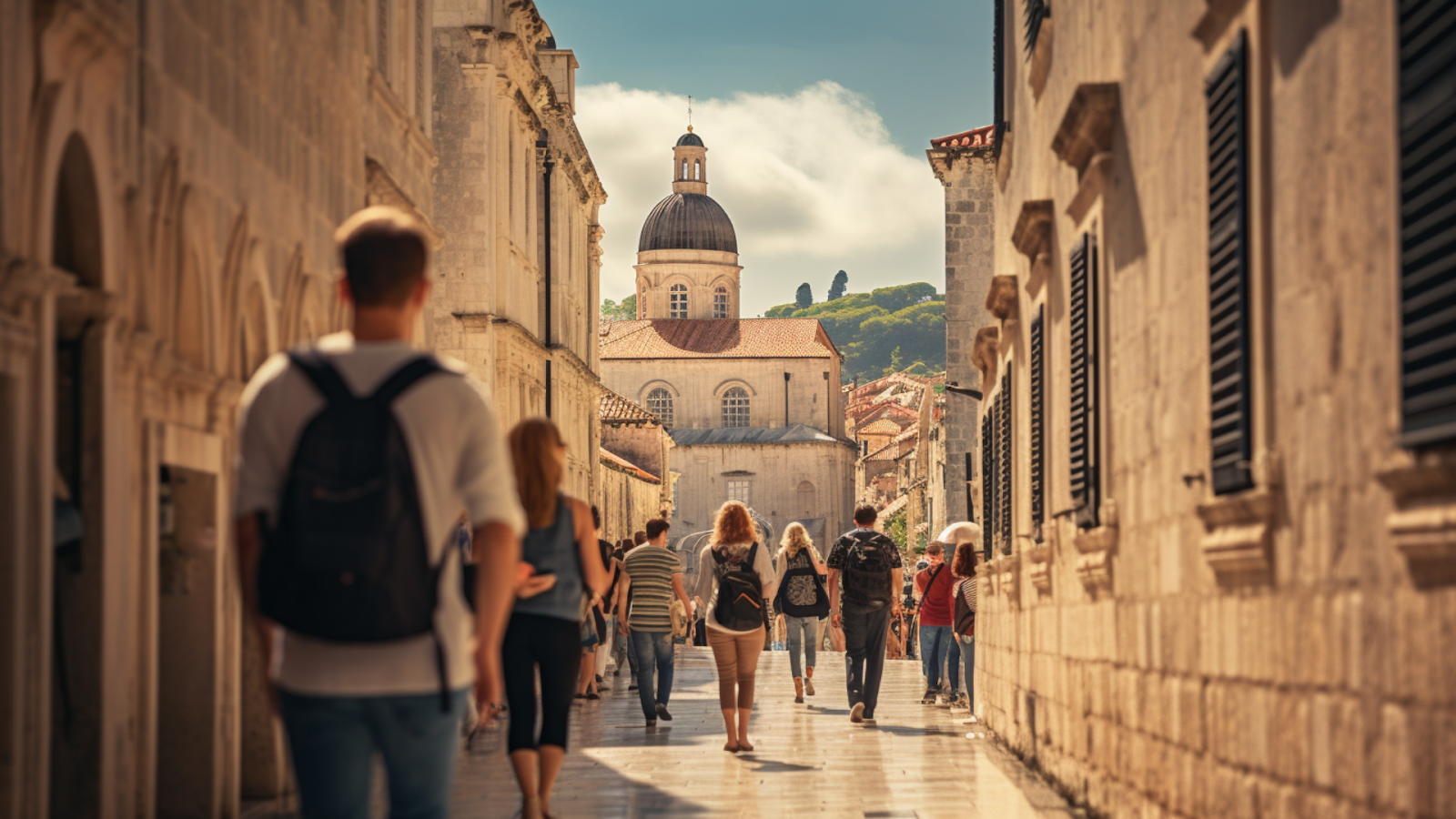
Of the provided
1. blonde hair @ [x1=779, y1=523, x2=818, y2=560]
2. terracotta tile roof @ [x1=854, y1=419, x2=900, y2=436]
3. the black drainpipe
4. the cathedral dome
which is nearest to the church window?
the cathedral dome

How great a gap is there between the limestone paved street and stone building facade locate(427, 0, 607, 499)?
390 inches

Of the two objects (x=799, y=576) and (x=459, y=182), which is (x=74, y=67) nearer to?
(x=799, y=576)

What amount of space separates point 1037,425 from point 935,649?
274 inches

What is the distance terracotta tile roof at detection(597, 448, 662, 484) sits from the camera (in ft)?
163

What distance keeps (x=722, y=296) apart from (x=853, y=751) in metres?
94.0

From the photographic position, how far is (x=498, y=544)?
411cm

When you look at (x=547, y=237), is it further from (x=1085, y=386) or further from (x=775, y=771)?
(x=1085, y=386)

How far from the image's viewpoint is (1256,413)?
18.7ft

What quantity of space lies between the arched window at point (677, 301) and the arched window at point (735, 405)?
10480mm

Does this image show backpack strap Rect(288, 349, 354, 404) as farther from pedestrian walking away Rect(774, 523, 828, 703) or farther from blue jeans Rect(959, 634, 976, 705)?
blue jeans Rect(959, 634, 976, 705)

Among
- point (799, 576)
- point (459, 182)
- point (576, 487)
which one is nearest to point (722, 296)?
point (576, 487)

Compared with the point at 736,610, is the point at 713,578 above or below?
above

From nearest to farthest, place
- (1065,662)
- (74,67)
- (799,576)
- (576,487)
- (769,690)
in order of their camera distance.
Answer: (74,67), (1065,662), (799,576), (769,690), (576,487)

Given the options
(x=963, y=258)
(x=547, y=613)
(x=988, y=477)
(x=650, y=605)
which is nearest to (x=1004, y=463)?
(x=988, y=477)
